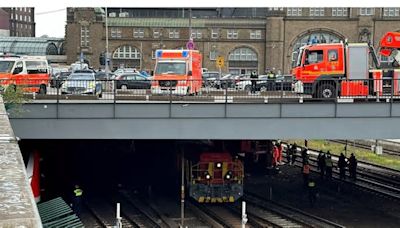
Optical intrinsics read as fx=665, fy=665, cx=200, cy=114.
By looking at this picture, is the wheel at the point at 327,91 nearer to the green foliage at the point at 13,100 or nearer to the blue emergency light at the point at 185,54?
the blue emergency light at the point at 185,54

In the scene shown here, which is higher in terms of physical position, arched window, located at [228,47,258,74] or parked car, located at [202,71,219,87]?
arched window, located at [228,47,258,74]

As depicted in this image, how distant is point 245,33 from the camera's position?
288 ft

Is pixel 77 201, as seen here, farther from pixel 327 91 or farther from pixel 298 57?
pixel 298 57

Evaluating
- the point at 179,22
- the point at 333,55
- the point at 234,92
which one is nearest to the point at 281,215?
the point at 234,92

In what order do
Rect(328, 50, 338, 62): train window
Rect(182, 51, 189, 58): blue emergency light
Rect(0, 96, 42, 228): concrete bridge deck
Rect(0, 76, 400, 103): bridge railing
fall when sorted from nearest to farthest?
Rect(0, 96, 42, 228): concrete bridge deck
Rect(0, 76, 400, 103): bridge railing
Rect(328, 50, 338, 62): train window
Rect(182, 51, 189, 58): blue emergency light

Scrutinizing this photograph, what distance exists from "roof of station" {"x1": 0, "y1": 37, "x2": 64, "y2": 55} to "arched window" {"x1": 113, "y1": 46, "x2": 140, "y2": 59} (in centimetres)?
1305

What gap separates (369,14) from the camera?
86.3 meters

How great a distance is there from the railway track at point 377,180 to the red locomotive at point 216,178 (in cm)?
713

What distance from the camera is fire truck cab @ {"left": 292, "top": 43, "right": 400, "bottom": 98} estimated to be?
24.2 m

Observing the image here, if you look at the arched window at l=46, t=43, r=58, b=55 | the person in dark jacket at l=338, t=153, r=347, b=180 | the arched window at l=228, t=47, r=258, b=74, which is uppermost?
the arched window at l=46, t=43, r=58, b=55

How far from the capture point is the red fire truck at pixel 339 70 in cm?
2425

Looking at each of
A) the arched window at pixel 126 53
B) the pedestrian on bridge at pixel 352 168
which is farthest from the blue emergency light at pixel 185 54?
the arched window at pixel 126 53

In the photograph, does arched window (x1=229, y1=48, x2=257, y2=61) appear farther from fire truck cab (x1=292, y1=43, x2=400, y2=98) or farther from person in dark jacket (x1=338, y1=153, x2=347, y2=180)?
fire truck cab (x1=292, y1=43, x2=400, y2=98)

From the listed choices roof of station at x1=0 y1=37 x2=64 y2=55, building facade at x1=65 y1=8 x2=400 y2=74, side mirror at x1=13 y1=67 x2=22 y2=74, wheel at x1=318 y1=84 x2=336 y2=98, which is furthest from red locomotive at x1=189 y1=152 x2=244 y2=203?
roof of station at x1=0 y1=37 x2=64 y2=55
